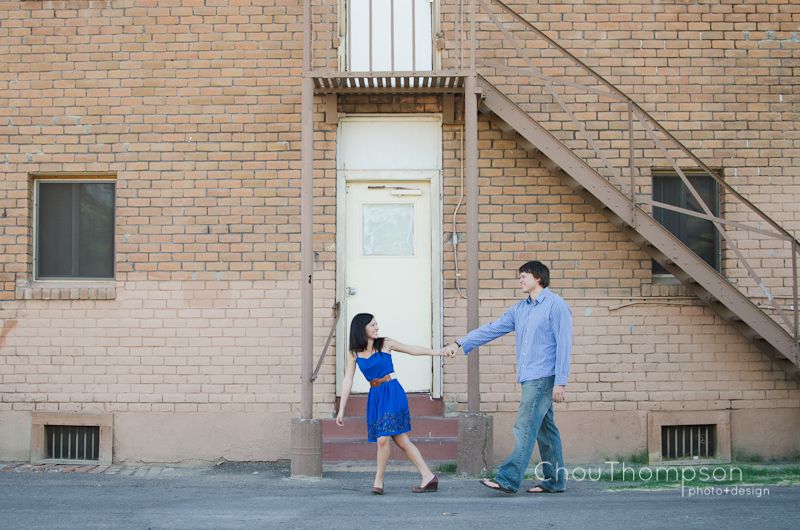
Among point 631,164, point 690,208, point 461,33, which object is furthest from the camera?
point 690,208

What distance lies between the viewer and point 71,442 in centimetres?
851

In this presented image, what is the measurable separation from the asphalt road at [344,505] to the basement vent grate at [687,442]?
→ 1332mm

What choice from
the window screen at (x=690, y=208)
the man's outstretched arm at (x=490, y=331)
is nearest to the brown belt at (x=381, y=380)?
the man's outstretched arm at (x=490, y=331)

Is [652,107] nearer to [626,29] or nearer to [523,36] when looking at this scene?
[626,29]

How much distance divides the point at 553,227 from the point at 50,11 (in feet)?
18.3

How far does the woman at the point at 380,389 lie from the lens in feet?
21.8

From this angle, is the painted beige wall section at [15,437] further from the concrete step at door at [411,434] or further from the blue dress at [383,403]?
the blue dress at [383,403]

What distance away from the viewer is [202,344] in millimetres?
8477

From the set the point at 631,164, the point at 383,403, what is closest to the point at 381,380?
the point at 383,403

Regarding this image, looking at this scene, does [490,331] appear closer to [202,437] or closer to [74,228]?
[202,437]

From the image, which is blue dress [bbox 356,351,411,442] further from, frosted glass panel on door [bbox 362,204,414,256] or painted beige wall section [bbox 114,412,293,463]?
frosted glass panel on door [bbox 362,204,414,256]

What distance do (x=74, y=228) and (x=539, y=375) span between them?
511 centimetres

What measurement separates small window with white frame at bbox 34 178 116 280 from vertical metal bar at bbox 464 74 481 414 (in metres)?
3.75

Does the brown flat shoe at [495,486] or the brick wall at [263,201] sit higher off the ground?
the brick wall at [263,201]
